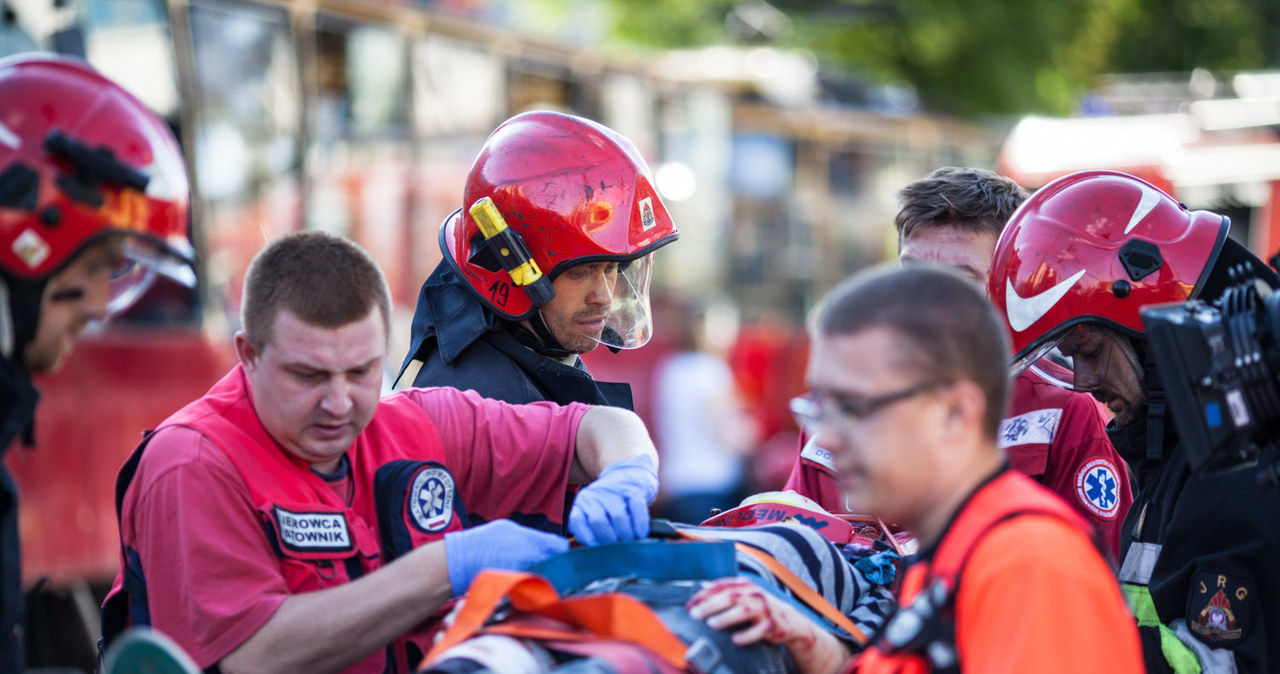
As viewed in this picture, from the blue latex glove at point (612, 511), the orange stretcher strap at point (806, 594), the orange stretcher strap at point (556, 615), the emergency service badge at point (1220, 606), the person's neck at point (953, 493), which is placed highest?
the person's neck at point (953, 493)

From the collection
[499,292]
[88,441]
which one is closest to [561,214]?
[499,292]

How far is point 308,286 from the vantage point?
290 centimetres

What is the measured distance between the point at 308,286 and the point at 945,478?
5.17 ft

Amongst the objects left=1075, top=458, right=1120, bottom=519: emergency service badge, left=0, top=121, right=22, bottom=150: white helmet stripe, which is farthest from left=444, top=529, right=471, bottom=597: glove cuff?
left=1075, top=458, right=1120, bottom=519: emergency service badge

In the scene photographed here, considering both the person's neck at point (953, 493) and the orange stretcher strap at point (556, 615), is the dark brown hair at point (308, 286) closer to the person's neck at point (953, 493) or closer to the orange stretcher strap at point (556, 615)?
the orange stretcher strap at point (556, 615)

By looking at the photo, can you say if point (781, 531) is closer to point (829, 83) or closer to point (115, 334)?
point (115, 334)

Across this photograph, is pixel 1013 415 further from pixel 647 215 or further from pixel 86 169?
pixel 86 169

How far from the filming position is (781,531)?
9.18ft

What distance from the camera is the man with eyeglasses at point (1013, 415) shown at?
11.4ft

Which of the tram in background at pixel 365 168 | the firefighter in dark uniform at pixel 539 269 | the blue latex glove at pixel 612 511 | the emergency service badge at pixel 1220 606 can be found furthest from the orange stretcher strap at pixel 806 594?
the tram in background at pixel 365 168

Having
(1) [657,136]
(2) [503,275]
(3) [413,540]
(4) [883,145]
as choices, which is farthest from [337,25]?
(4) [883,145]

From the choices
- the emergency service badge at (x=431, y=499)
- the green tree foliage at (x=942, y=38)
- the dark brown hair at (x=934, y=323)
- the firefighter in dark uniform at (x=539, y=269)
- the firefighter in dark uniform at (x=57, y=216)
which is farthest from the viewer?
the green tree foliage at (x=942, y=38)

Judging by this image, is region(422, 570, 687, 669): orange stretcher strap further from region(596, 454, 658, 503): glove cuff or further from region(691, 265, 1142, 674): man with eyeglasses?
region(596, 454, 658, 503): glove cuff

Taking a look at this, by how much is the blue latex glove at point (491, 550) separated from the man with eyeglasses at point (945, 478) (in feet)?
2.68
